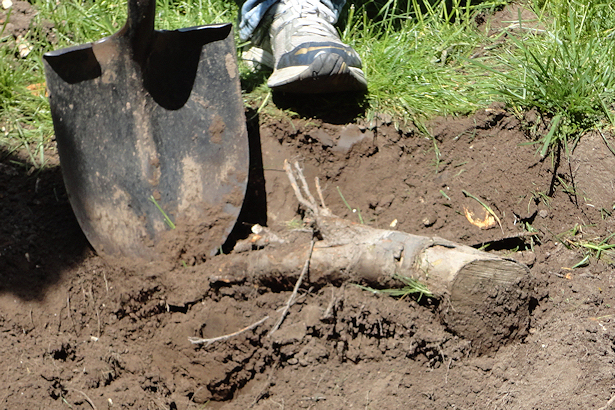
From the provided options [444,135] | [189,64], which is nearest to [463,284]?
[444,135]

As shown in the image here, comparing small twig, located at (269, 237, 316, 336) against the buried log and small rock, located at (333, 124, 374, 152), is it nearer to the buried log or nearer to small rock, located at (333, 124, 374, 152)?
the buried log

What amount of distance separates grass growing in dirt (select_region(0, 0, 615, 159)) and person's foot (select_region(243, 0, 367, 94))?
5.8 inches

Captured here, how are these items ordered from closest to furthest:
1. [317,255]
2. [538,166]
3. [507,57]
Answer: [317,255] → [538,166] → [507,57]

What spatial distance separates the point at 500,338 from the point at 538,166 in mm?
801

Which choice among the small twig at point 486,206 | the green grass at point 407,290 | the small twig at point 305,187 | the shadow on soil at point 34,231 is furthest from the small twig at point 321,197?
the shadow on soil at point 34,231

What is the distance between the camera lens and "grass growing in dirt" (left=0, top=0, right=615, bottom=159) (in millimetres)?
2115

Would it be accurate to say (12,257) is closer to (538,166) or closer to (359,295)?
(359,295)

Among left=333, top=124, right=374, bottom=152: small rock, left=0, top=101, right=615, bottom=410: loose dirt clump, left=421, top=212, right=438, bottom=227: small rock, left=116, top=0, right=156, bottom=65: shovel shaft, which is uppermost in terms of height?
left=116, top=0, right=156, bottom=65: shovel shaft

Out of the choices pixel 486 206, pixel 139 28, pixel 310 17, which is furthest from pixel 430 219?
pixel 139 28

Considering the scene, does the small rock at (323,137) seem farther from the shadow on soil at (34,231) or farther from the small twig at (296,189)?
the shadow on soil at (34,231)

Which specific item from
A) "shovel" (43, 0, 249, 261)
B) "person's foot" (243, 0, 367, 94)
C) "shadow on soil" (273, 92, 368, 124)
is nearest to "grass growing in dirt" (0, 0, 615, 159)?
"shadow on soil" (273, 92, 368, 124)

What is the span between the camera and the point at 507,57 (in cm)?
236

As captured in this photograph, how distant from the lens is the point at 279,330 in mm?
1604

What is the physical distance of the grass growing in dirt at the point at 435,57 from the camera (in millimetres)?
2115
